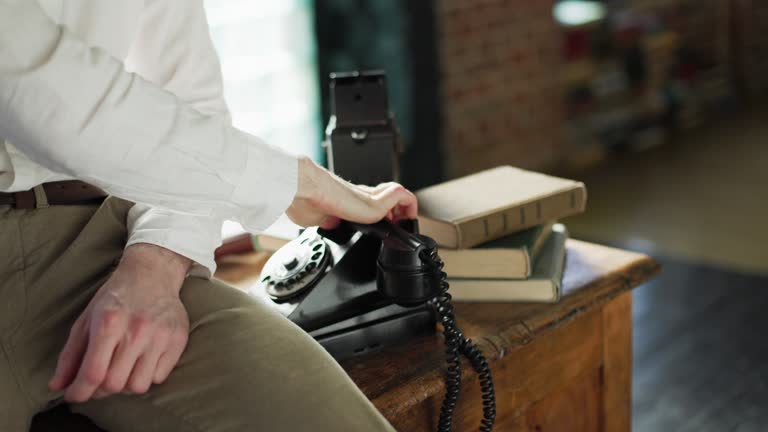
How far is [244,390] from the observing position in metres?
0.85

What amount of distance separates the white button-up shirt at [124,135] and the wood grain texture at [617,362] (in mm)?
622

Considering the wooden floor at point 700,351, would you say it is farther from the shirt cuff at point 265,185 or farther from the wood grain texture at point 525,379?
the shirt cuff at point 265,185

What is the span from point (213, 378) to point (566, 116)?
3780 millimetres

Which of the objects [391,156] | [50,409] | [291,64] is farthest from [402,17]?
[50,409]

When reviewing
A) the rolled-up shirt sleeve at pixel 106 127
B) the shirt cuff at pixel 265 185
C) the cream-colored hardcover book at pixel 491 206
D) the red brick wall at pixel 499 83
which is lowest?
the red brick wall at pixel 499 83

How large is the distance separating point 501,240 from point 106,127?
0.63 metres

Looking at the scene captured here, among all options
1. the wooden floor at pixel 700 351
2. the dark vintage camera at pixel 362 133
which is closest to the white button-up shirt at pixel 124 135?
the dark vintage camera at pixel 362 133

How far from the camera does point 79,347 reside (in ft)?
2.79

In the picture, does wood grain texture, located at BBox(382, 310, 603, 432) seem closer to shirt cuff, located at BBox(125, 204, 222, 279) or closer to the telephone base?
the telephone base

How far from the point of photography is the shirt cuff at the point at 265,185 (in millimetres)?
926

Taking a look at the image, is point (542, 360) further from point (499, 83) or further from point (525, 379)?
point (499, 83)

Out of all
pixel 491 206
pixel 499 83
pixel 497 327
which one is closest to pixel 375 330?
pixel 497 327

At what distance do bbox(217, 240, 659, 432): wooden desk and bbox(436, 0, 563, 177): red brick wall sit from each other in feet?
8.21

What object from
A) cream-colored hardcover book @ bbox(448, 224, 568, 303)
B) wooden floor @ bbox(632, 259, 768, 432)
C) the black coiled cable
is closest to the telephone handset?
the black coiled cable
